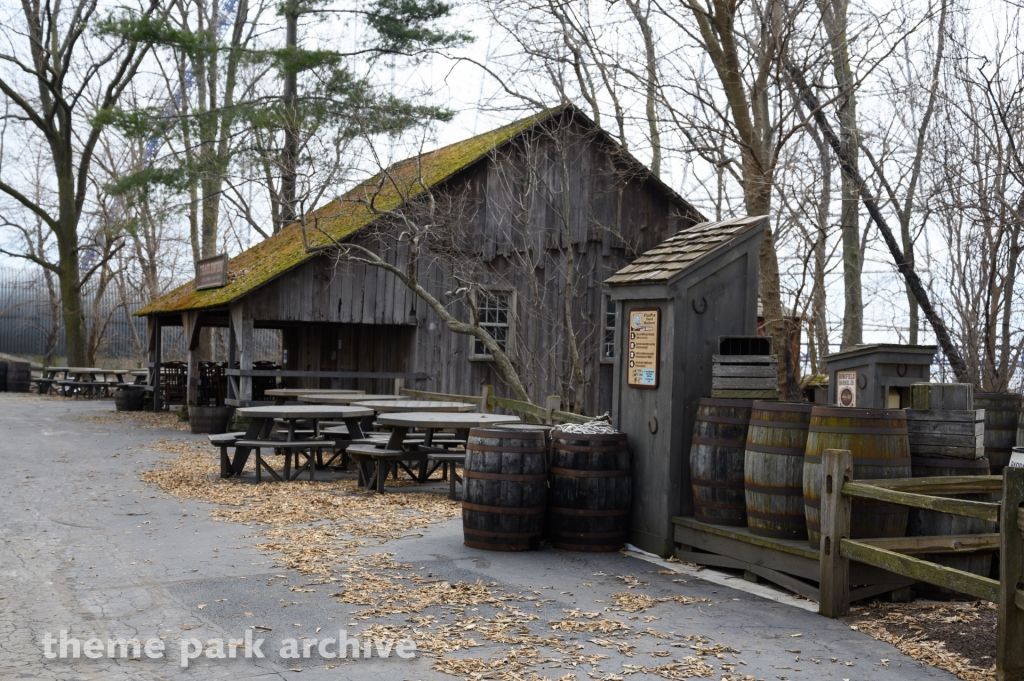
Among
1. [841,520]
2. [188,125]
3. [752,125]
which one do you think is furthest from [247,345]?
[841,520]

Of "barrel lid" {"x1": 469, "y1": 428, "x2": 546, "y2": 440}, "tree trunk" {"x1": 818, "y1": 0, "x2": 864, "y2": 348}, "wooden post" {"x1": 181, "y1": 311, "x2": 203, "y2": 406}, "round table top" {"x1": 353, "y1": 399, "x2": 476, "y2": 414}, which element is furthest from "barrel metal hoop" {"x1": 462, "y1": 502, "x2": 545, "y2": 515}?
"wooden post" {"x1": 181, "y1": 311, "x2": 203, "y2": 406}

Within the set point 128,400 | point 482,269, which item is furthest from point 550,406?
point 128,400

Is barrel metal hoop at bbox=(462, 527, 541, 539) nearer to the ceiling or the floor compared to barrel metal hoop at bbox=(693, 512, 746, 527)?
nearer to the floor

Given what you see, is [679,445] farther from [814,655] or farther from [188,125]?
[188,125]

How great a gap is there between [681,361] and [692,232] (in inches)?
58.4

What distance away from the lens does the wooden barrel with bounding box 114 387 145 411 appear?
2475cm

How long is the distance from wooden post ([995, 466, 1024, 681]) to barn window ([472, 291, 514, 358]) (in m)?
15.1

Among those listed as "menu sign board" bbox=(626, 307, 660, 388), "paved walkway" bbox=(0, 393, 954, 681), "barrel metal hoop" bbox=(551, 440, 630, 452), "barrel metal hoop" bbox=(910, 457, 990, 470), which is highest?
"menu sign board" bbox=(626, 307, 660, 388)

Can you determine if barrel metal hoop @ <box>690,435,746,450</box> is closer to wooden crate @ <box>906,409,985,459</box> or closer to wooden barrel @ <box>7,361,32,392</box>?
wooden crate @ <box>906,409,985,459</box>

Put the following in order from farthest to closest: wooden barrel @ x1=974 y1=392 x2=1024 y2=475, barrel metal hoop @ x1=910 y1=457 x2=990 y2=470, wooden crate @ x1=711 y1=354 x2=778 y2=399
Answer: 1. wooden barrel @ x1=974 y1=392 x2=1024 y2=475
2. wooden crate @ x1=711 y1=354 x2=778 y2=399
3. barrel metal hoop @ x1=910 y1=457 x2=990 y2=470

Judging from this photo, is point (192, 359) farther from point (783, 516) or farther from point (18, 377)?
point (783, 516)

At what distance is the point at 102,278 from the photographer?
37.5m

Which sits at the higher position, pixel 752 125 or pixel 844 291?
pixel 752 125

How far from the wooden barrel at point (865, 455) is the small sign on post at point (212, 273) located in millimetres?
15594
